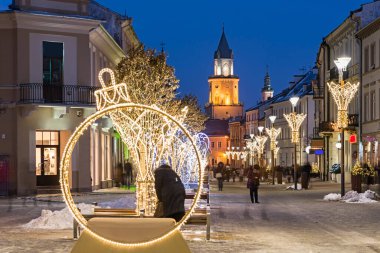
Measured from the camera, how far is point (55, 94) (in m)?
38.3

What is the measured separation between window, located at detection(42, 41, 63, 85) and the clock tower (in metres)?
157

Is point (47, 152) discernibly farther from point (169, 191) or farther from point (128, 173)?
point (169, 191)

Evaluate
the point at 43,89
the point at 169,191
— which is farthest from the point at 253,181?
the point at 169,191

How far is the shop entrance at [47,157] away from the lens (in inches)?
1542

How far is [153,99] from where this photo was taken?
40656mm

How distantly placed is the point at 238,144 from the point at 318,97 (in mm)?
106173

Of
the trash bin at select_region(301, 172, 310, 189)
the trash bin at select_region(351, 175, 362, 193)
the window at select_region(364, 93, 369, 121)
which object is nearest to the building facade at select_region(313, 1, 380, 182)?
the window at select_region(364, 93, 369, 121)

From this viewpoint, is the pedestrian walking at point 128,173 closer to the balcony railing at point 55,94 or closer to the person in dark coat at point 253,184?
the balcony railing at point 55,94

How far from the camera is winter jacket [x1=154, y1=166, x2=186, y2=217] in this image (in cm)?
1336

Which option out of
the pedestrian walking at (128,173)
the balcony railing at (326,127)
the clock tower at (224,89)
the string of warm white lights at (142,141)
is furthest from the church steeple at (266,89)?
the string of warm white lights at (142,141)

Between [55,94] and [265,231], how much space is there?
21.0 meters

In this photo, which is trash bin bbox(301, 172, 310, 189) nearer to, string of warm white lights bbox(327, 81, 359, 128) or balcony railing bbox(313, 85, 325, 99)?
string of warm white lights bbox(327, 81, 359, 128)

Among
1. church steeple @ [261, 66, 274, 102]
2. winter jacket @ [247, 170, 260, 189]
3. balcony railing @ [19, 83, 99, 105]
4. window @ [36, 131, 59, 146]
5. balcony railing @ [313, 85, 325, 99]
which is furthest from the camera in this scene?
church steeple @ [261, 66, 274, 102]

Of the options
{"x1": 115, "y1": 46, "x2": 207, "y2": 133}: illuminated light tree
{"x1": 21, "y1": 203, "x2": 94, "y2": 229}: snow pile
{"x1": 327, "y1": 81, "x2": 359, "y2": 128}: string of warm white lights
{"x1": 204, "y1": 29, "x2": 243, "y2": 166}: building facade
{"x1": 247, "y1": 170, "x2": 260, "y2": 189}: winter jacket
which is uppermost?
{"x1": 204, "y1": 29, "x2": 243, "y2": 166}: building facade
